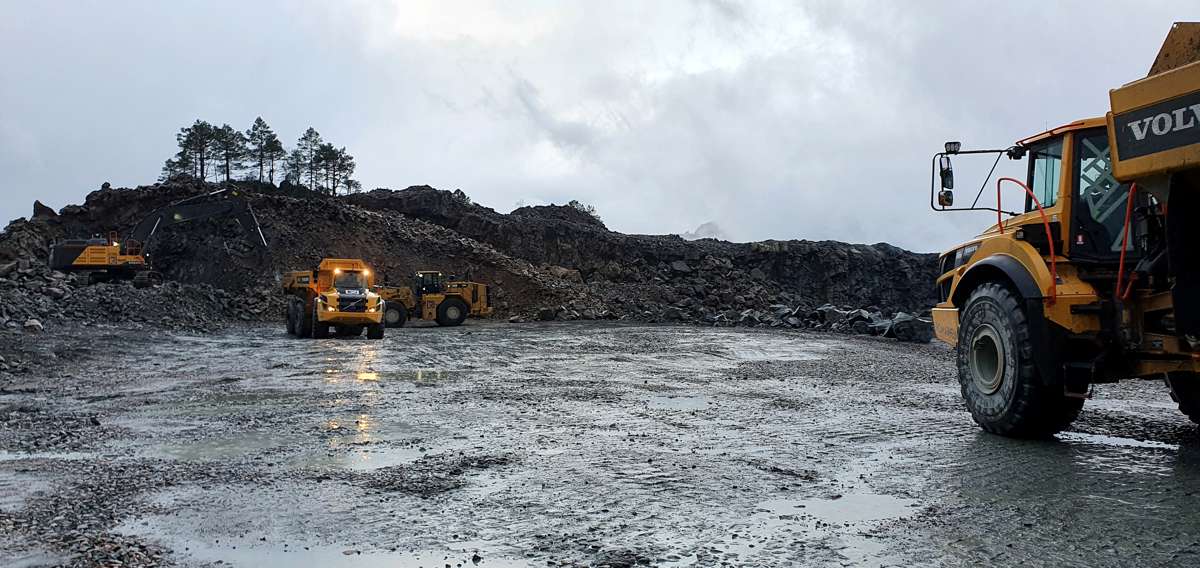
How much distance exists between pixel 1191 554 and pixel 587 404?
6177 millimetres

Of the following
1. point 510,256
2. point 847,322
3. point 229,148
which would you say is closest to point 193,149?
point 229,148

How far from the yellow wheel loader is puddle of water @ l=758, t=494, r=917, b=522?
2116 mm

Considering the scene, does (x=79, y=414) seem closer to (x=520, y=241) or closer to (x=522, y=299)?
(x=522, y=299)

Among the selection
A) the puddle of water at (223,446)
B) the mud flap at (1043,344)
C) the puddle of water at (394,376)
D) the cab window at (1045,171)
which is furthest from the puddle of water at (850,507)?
the puddle of water at (394,376)

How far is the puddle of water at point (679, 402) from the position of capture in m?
8.95

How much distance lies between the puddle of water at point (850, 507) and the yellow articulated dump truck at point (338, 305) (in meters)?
18.7

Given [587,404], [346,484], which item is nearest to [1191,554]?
[346,484]

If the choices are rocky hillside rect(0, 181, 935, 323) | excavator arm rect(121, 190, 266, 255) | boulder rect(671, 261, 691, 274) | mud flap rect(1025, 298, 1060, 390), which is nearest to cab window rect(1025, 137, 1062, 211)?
mud flap rect(1025, 298, 1060, 390)

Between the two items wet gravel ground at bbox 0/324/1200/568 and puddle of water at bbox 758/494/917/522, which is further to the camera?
puddle of water at bbox 758/494/917/522

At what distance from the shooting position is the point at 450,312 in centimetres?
3033

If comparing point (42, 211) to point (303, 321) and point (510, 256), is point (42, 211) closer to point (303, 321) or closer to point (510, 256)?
point (510, 256)

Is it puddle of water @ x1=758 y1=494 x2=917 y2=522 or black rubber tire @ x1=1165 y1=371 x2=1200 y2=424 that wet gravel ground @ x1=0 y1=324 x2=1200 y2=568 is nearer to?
puddle of water @ x1=758 y1=494 x2=917 y2=522

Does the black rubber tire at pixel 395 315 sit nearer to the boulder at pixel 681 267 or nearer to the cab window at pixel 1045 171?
the boulder at pixel 681 267

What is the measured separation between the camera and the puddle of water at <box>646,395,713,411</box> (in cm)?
895
